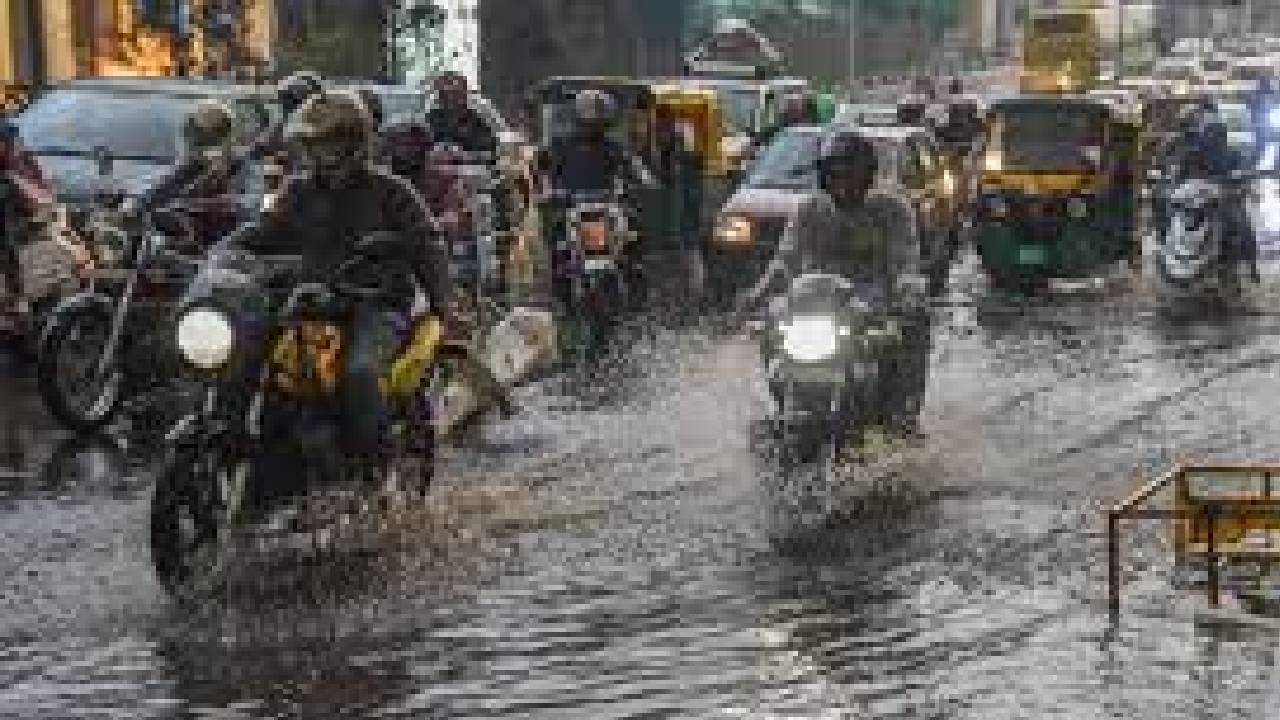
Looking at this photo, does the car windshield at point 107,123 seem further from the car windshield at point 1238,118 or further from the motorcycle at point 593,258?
the car windshield at point 1238,118

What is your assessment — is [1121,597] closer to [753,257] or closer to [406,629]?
[406,629]

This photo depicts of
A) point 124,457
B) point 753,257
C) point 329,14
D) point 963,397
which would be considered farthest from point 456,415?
point 329,14

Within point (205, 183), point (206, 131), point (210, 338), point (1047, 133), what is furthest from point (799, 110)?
point (210, 338)

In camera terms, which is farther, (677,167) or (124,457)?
(677,167)

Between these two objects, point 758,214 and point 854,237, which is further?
point 758,214

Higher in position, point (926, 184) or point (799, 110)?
point (799, 110)

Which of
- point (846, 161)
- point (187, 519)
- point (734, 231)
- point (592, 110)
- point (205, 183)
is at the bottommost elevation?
point (187, 519)

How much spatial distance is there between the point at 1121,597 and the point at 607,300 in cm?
978

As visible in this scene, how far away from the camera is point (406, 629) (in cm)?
841

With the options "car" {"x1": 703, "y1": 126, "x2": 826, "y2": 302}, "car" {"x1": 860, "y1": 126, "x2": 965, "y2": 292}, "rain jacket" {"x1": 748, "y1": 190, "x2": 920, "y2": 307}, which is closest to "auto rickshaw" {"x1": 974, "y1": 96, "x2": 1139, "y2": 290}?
"car" {"x1": 860, "y1": 126, "x2": 965, "y2": 292}

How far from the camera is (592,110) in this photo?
18.8m

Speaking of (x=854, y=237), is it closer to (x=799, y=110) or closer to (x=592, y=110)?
(x=592, y=110)

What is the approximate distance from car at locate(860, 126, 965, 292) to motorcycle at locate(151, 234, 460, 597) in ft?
38.4

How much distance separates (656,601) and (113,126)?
35.1 ft
